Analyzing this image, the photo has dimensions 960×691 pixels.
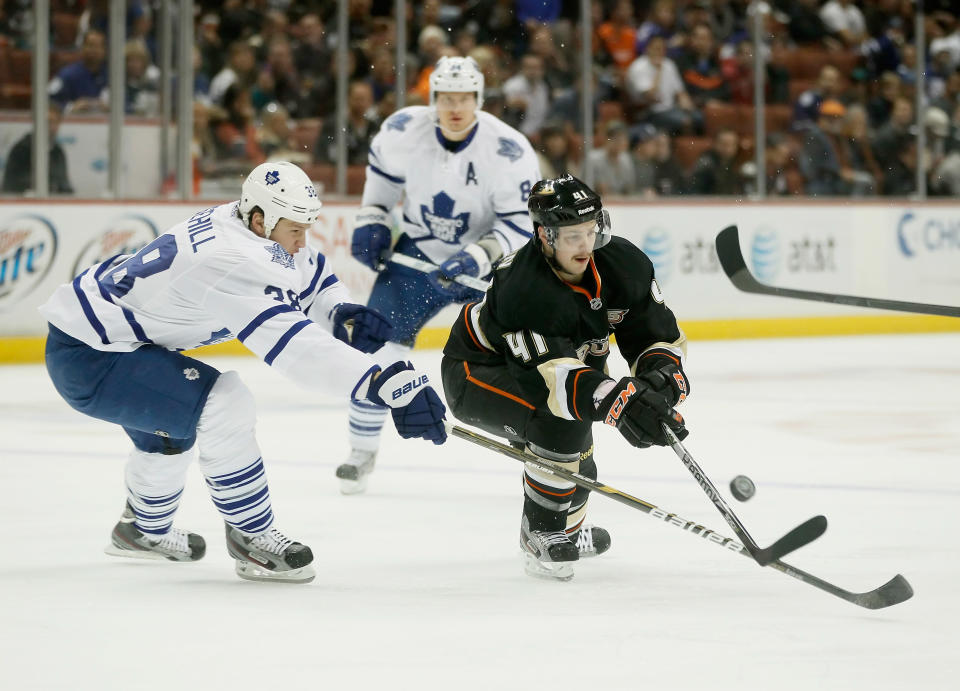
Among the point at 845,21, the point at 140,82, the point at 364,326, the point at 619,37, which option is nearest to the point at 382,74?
the point at 140,82

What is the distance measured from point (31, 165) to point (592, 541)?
491 cm

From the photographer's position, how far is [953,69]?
983cm

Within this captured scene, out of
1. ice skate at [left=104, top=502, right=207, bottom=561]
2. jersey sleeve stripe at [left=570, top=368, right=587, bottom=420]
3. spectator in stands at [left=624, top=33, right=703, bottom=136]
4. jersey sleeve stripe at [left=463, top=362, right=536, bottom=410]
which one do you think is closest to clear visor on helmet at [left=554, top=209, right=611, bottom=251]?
jersey sleeve stripe at [left=570, top=368, right=587, bottom=420]

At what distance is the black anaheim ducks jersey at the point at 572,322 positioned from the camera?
3.05 m

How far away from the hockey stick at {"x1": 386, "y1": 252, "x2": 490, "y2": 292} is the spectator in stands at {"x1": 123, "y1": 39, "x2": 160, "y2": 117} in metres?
3.34

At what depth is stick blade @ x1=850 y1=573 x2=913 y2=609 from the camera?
2.79 meters

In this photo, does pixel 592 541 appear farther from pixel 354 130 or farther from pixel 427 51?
pixel 427 51

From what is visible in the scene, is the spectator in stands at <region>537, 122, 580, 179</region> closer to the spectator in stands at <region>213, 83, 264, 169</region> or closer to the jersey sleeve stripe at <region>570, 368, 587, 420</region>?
the spectator in stands at <region>213, 83, 264, 169</region>

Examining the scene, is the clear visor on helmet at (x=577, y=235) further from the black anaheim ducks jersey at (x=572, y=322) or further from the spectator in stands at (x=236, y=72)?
the spectator in stands at (x=236, y=72)

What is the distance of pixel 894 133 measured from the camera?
9.54 meters

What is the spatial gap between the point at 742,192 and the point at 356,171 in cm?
248

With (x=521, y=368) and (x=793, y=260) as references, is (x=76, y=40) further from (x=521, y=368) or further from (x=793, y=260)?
(x=521, y=368)

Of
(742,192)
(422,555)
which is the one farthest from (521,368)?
(742,192)

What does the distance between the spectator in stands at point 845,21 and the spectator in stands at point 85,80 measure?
507 centimetres
